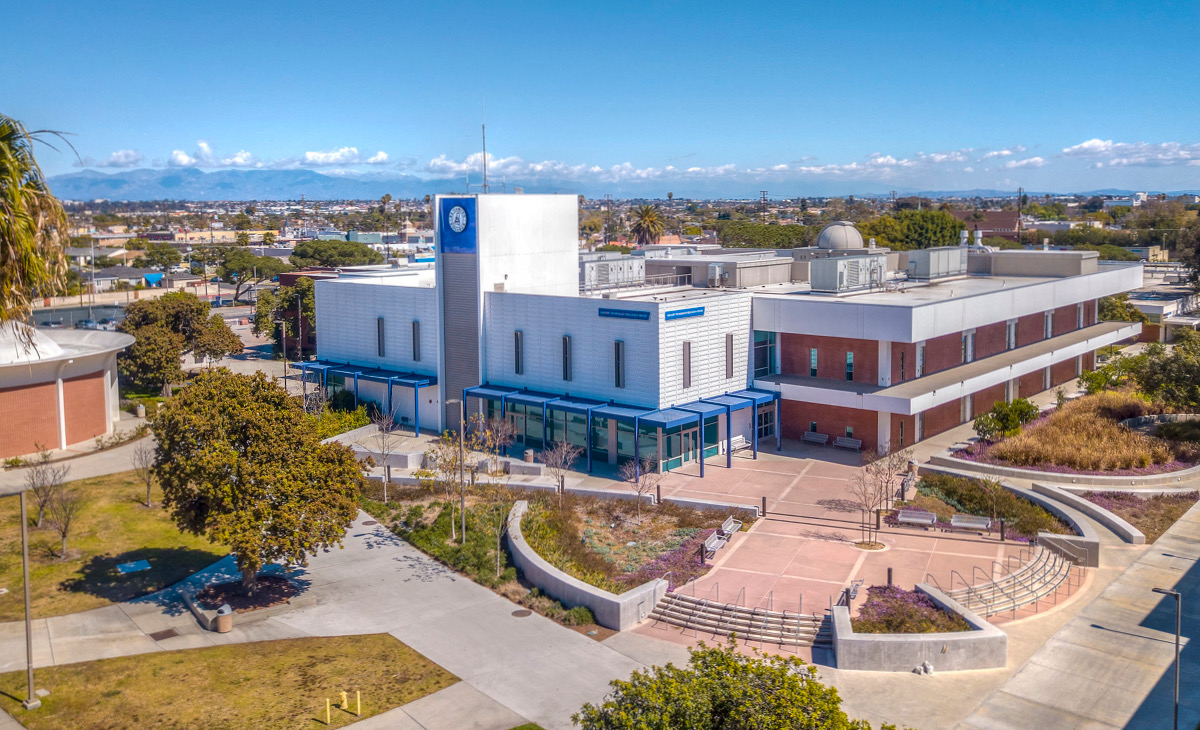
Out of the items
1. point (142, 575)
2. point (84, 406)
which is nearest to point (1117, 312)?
point (142, 575)

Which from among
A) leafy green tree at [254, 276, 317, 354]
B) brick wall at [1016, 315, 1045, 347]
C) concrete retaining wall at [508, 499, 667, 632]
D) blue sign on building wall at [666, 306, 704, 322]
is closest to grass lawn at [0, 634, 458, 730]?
concrete retaining wall at [508, 499, 667, 632]

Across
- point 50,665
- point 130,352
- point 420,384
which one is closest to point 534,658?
point 50,665

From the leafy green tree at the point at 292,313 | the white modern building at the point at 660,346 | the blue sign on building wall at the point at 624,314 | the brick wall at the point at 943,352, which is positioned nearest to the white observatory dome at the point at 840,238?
the white modern building at the point at 660,346

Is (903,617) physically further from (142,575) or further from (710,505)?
(142,575)

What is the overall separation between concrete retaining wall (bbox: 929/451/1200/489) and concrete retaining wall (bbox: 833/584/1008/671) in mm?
17062

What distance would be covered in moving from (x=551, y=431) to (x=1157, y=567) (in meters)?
25.7

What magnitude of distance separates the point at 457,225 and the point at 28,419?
23485 millimetres

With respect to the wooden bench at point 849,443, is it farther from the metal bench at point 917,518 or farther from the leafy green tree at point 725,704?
the leafy green tree at point 725,704

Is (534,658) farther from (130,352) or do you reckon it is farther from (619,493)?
(130,352)

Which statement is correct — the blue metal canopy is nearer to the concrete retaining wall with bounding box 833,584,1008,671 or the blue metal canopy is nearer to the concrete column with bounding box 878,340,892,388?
the concrete column with bounding box 878,340,892,388

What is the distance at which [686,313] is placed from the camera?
4428 cm

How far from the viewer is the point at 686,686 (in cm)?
1523

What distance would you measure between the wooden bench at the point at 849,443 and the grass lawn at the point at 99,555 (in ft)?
92.9

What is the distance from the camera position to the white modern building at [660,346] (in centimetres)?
4447
